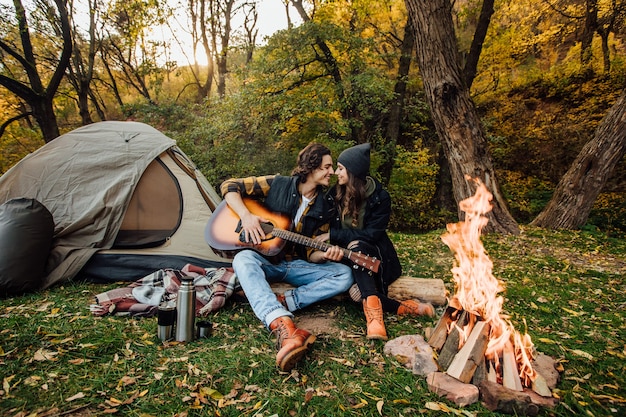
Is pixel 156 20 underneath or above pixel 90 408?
above

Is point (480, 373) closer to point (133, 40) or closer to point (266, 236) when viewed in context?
point (266, 236)

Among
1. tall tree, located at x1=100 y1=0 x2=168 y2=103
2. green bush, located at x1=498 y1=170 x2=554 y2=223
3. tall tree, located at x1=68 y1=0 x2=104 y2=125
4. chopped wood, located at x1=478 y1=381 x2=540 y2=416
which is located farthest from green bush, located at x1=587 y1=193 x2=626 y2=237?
tall tree, located at x1=68 y1=0 x2=104 y2=125

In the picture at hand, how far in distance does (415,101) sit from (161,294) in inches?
328

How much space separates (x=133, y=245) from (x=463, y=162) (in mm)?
4923

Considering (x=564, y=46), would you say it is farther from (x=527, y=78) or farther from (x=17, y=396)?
(x=17, y=396)

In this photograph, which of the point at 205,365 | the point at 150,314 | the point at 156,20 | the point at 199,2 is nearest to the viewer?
the point at 205,365

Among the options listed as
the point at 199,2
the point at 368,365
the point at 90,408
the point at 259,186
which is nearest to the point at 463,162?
the point at 259,186

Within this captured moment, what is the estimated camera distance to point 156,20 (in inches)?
547

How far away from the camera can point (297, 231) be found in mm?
3314

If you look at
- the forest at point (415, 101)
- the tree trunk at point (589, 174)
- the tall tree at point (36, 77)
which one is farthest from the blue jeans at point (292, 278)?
the tall tree at point (36, 77)

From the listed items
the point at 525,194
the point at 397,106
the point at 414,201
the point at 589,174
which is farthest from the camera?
the point at 414,201

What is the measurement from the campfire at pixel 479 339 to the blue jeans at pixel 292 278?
864 mm

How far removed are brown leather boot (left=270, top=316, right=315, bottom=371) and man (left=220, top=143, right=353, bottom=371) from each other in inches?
12.8

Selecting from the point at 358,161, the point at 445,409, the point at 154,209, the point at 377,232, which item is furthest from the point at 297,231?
the point at 154,209
